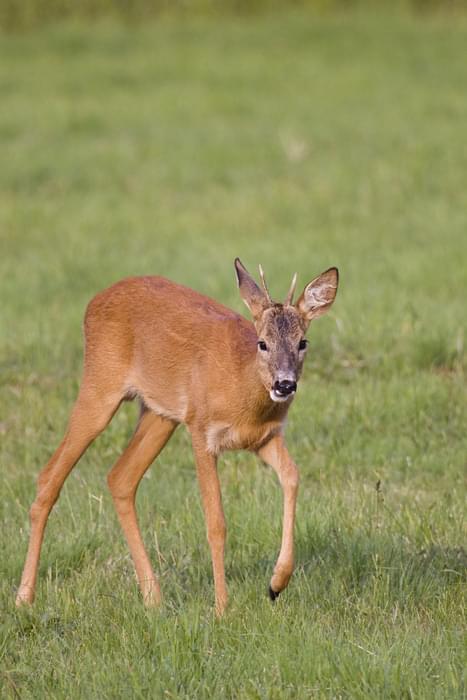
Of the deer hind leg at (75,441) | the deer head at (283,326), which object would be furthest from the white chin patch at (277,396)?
the deer hind leg at (75,441)

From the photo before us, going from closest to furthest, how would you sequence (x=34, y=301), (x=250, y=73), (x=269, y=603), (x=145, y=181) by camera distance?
1. (x=269, y=603)
2. (x=34, y=301)
3. (x=145, y=181)
4. (x=250, y=73)

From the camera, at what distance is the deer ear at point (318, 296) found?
18.0 feet

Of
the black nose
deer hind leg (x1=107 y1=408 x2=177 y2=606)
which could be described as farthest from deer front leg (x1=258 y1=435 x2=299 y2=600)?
deer hind leg (x1=107 y1=408 x2=177 y2=606)

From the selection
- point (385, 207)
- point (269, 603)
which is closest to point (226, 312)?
point (269, 603)

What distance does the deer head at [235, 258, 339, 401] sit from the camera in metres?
5.20

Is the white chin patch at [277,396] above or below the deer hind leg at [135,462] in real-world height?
above

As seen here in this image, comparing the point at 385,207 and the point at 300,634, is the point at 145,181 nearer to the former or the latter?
the point at 385,207

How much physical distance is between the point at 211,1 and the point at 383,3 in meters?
2.99

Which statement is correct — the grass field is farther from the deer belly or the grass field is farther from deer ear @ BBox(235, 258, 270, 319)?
deer ear @ BBox(235, 258, 270, 319)

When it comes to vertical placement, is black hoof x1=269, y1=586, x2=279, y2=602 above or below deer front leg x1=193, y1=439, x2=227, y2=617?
below

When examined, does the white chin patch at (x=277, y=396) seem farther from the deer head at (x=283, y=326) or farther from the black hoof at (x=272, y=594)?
the black hoof at (x=272, y=594)

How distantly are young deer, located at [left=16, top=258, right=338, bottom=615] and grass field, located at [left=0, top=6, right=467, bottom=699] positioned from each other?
22cm

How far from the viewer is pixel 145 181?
15.0 metres

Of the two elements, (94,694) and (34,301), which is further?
(34,301)
